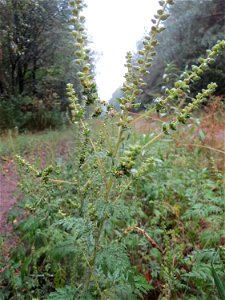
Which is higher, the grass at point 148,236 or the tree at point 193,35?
the tree at point 193,35

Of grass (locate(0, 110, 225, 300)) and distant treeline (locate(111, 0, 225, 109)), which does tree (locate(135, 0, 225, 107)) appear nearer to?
distant treeline (locate(111, 0, 225, 109))

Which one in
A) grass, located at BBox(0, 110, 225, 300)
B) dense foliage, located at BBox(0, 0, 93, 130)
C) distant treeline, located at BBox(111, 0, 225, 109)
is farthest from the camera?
distant treeline, located at BBox(111, 0, 225, 109)

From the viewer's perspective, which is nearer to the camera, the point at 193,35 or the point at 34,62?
the point at 34,62

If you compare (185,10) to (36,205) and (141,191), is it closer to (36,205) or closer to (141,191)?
(141,191)

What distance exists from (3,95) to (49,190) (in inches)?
474

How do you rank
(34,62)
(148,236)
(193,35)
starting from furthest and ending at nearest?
1. (193,35)
2. (34,62)
3. (148,236)

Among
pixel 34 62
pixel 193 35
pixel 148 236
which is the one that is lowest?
pixel 148 236

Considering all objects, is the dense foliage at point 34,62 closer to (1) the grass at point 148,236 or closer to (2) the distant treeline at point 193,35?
(2) the distant treeline at point 193,35

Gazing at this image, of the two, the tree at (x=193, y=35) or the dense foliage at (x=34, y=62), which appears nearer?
the dense foliage at (x=34, y=62)

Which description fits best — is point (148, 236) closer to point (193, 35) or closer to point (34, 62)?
point (34, 62)

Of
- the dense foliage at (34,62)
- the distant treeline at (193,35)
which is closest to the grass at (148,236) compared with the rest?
the dense foliage at (34,62)

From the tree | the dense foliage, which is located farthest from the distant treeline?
the dense foliage

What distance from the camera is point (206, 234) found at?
6.24ft

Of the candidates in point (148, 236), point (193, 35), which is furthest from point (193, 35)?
point (148, 236)
